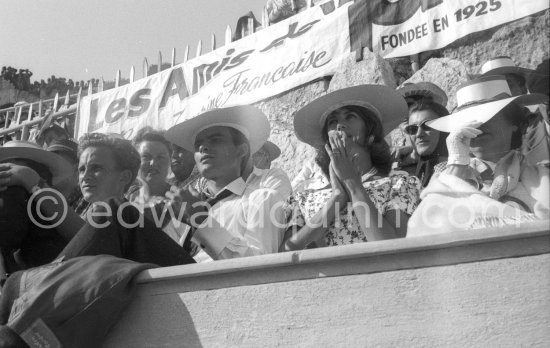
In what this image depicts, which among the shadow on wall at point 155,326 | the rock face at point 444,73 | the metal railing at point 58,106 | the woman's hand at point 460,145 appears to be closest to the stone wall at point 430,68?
the rock face at point 444,73

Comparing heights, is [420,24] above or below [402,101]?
above

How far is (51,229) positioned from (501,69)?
214 centimetres

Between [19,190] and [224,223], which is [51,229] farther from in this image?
A: [224,223]

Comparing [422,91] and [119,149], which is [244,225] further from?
[422,91]

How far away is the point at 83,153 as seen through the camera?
131 inches

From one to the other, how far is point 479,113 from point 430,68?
277 cm

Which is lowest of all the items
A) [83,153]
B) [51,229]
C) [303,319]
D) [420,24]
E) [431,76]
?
[303,319]

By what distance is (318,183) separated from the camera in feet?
10.8

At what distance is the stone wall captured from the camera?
16.3 ft

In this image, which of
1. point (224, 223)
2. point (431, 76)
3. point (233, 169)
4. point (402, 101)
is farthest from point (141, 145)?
point (431, 76)

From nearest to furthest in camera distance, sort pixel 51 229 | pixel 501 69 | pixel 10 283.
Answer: pixel 10 283, pixel 51 229, pixel 501 69

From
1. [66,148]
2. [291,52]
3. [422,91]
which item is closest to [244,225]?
[422,91]

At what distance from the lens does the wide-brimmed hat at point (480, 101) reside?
9.11 feet

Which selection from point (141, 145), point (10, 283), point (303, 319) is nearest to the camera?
point (303, 319)
